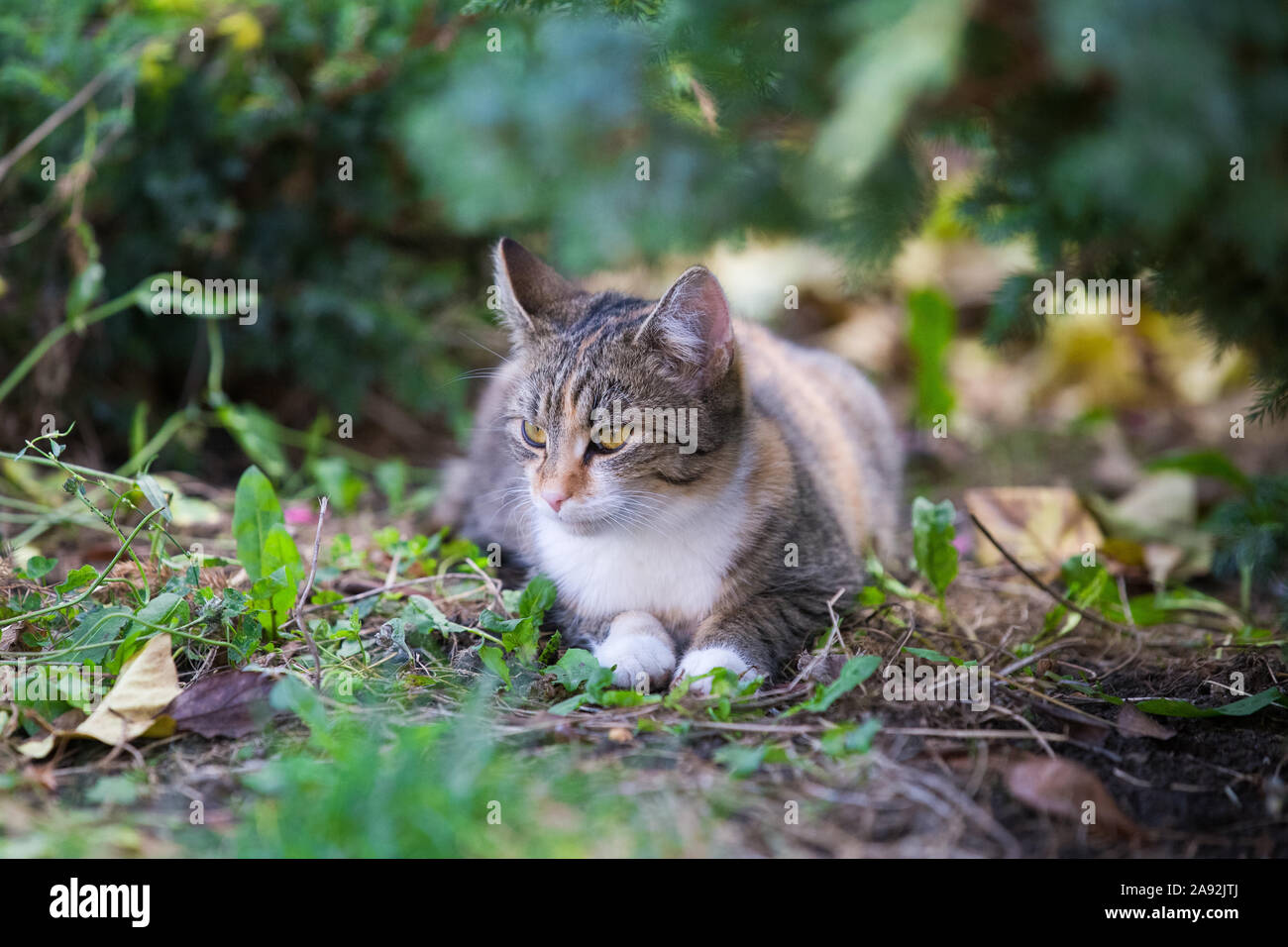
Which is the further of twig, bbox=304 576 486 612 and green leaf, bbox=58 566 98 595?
twig, bbox=304 576 486 612

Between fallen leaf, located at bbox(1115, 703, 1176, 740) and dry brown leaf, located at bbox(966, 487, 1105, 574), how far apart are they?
150cm

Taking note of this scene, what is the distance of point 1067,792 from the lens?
2.24 metres

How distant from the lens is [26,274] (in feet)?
14.6

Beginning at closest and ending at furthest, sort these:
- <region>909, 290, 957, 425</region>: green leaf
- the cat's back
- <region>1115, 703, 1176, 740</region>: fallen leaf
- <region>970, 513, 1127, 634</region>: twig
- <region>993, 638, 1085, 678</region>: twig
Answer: <region>1115, 703, 1176, 740</region>: fallen leaf → <region>993, 638, 1085, 678</region>: twig → <region>970, 513, 1127, 634</region>: twig → the cat's back → <region>909, 290, 957, 425</region>: green leaf

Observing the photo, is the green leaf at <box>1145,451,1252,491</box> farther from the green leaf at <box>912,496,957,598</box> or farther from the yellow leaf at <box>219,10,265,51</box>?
the yellow leaf at <box>219,10,265,51</box>

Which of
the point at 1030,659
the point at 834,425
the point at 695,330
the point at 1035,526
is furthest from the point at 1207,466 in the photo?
the point at 695,330

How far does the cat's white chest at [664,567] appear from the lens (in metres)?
3.18

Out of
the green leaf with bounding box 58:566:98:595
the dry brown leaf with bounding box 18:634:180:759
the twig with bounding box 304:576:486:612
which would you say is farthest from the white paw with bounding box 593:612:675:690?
the green leaf with bounding box 58:566:98:595

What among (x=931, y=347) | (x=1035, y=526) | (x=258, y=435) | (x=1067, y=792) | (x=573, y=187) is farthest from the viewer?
(x=931, y=347)

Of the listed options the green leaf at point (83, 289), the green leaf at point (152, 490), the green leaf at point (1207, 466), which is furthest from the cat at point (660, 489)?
the green leaf at point (1207, 466)

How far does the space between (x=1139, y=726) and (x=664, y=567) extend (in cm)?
141

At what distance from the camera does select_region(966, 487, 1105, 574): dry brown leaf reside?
4.21 meters

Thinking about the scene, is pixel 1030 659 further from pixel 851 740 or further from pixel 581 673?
pixel 581 673

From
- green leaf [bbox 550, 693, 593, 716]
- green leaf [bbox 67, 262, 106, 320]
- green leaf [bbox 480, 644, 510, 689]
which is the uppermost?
green leaf [bbox 67, 262, 106, 320]
